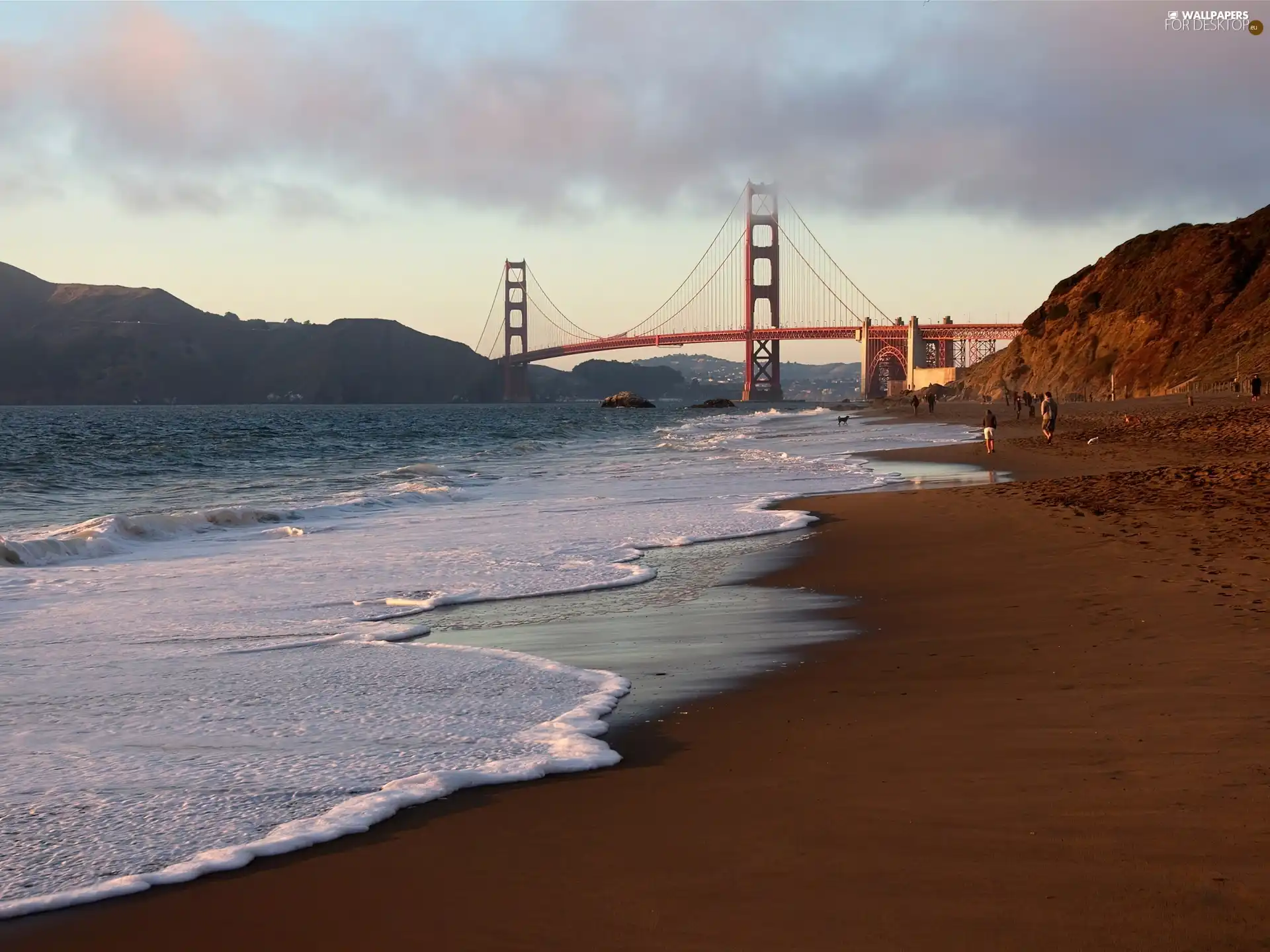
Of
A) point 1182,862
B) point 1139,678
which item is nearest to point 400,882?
point 1182,862

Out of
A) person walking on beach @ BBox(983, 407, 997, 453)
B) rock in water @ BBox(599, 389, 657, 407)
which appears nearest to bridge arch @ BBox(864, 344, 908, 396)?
rock in water @ BBox(599, 389, 657, 407)

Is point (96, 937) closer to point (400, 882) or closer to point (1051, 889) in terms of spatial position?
point (400, 882)

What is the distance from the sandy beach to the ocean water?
0.26 metres

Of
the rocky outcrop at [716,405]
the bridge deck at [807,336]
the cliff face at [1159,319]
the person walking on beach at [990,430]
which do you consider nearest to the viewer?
the person walking on beach at [990,430]

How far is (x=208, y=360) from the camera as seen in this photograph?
15088 centimetres

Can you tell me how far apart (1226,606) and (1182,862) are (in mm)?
3380

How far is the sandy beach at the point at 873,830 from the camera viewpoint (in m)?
2.55

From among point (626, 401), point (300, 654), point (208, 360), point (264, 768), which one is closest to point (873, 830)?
point (264, 768)

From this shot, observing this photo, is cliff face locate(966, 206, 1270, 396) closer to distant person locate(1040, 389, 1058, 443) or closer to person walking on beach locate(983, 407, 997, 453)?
distant person locate(1040, 389, 1058, 443)

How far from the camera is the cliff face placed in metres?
43.2

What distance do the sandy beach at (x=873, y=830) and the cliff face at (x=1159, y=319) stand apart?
37.3 metres

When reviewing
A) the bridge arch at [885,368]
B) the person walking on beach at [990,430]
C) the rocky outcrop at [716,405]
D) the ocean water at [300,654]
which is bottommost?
the ocean water at [300,654]

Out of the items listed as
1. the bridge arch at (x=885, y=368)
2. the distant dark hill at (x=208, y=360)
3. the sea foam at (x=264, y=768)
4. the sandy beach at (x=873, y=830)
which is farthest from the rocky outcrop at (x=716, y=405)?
the sea foam at (x=264, y=768)

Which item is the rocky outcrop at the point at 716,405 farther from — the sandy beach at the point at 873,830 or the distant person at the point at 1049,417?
the sandy beach at the point at 873,830
